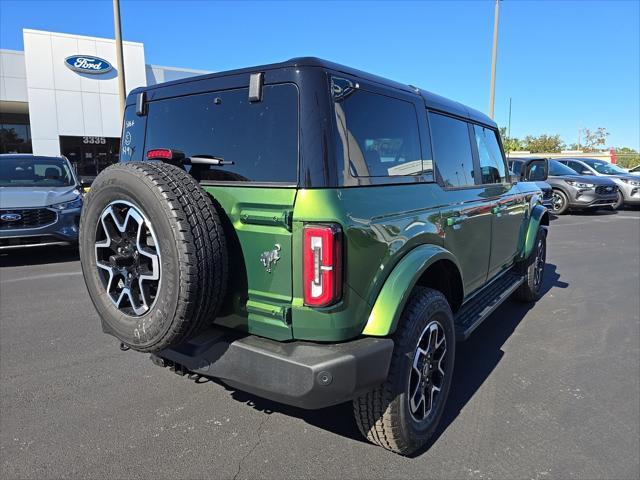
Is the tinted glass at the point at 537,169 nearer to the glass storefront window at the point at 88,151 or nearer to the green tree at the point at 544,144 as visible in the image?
the glass storefront window at the point at 88,151

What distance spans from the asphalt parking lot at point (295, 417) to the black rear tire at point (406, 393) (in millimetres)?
145

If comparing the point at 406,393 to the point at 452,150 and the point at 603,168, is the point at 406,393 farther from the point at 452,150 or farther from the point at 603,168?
the point at 603,168

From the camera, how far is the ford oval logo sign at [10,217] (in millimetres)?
6586

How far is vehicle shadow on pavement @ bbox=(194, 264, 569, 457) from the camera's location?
2848mm

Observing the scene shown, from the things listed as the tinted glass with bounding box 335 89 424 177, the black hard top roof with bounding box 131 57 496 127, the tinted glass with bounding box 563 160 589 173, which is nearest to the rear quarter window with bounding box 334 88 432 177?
the tinted glass with bounding box 335 89 424 177

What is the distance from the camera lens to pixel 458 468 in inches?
96.0

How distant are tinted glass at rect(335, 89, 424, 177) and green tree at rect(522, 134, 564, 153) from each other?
63.4 m

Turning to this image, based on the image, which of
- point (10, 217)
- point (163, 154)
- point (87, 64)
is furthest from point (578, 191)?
point (87, 64)

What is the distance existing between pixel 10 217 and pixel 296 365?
6362 millimetres

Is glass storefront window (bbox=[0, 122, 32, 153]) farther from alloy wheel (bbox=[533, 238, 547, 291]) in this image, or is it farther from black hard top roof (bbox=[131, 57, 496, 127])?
black hard top roof (bbox=[131, 57, 496, 127])

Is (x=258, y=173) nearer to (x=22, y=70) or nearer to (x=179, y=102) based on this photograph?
(x=179, y=102)

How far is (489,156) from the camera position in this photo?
4.27 m

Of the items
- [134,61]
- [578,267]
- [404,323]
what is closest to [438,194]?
[404,323]

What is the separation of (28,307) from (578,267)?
7.44 m
